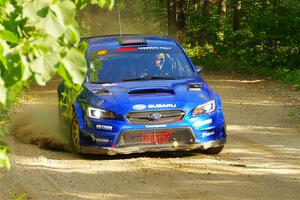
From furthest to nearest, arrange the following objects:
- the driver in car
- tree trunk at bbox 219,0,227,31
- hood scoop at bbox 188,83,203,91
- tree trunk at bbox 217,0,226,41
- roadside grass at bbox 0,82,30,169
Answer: tree trunk at bbox 219,0,227,31 < tree trunk at bbox 217,0,226,41 < the driver in car < hood scoop at bbox 188,83,203,91 < roadside grass at bbox 0,82,30,169

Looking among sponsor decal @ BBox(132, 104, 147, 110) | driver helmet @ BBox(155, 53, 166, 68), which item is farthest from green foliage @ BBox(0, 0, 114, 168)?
driver helmet @ BBox(155, 53, 166, 68)

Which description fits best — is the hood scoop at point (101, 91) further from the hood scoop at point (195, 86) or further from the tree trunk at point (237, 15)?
the tree trunk at point (237, 15)

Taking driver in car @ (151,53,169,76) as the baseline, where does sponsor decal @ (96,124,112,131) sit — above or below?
below

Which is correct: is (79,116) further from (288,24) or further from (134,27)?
(134,27)

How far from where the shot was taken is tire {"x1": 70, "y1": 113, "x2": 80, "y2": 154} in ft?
28.4

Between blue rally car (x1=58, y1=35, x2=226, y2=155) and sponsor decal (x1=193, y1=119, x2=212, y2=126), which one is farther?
sponsor decal (x1=193, y1=119, x2=212, y2=126)

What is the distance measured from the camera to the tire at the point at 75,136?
865cm

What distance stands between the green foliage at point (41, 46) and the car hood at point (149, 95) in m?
6.03

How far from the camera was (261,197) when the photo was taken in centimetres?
661

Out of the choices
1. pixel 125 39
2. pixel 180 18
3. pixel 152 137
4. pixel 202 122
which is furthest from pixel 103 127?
pixel 180 18

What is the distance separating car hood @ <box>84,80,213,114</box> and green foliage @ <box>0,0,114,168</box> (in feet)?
19.8

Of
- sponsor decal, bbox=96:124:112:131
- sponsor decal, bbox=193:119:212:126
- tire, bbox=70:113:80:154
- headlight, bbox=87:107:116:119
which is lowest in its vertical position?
tire, bbox=70:113:80:154

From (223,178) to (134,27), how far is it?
3226cm

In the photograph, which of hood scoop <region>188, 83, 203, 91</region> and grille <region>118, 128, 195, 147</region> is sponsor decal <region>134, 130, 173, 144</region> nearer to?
grille <region>118, 128, 195, 147</region>
